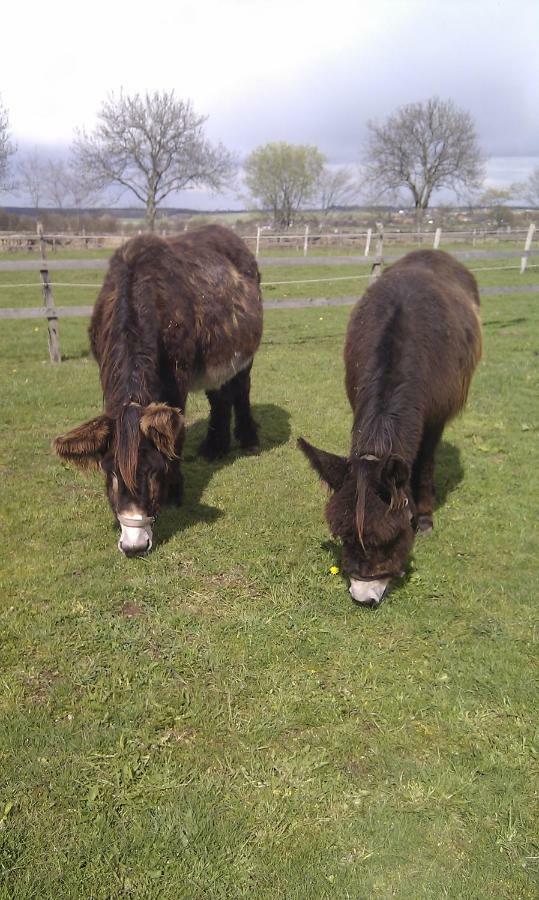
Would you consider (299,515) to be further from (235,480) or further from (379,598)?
(379,598)

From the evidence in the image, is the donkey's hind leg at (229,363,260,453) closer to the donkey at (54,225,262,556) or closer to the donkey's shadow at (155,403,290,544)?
the donkey at (54,225,262,556)

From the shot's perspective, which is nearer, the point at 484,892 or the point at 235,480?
the point at 484,892

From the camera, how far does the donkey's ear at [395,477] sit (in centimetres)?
331

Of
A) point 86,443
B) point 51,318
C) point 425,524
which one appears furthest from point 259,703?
point 51,318

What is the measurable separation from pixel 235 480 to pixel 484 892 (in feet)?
13.4

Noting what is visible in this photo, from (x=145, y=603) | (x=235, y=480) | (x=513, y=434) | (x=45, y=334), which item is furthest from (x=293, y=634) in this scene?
(x=45, y=334)

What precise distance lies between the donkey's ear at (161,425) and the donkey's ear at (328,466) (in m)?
0.97

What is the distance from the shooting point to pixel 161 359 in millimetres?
4574

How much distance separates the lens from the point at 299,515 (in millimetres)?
5125

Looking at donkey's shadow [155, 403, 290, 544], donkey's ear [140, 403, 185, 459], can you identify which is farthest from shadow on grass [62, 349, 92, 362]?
donkey's ear [140, 403, 185, 459]

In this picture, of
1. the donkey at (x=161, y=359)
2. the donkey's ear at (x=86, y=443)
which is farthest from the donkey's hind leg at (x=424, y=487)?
the donkey's ear at (x=86, y=443)

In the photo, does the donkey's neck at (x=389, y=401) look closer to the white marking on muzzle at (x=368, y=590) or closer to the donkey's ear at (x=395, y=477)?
the donkey's ear at (x=395, y=477)

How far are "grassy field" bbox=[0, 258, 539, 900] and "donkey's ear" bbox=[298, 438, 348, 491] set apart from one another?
3.28ft

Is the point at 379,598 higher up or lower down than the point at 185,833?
higher up
